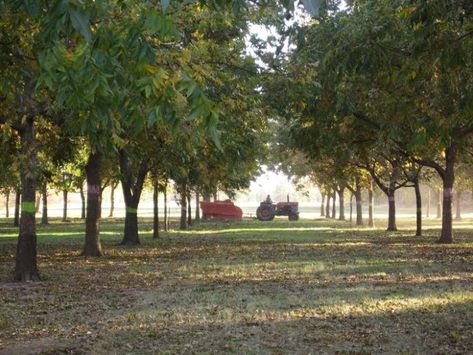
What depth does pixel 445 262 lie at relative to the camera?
51.2 ft

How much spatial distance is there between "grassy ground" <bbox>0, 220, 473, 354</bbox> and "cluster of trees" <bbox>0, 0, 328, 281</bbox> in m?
2.32

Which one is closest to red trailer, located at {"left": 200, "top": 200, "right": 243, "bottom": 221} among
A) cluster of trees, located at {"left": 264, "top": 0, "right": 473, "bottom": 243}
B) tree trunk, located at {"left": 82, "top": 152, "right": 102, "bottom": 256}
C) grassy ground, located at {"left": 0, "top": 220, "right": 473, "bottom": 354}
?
cluster of trees, located at {"left": 264, "top": 0, "right": 473, "bottom": 243}

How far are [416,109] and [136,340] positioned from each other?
23.5 ft

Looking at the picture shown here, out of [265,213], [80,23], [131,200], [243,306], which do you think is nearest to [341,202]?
[265,213]

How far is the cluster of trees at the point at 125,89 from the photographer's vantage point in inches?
148

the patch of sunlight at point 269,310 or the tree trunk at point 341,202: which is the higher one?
the tree trunk at point 341,202

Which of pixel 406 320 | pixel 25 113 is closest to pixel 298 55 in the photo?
pixel 25 113

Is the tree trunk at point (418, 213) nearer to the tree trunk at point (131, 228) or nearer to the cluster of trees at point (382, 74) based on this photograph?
the cluster of trees at point (382, 74)

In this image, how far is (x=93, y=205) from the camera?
57.6 feet

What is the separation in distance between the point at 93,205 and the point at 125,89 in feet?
44.8

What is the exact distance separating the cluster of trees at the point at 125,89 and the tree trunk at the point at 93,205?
3cm

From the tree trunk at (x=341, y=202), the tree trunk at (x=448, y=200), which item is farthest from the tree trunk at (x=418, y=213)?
the tree trunk at (x=341, y=202)

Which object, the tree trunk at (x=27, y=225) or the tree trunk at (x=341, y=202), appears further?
the tree trunk at (x=341, y=202)

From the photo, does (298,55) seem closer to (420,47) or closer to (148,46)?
(420,47)
